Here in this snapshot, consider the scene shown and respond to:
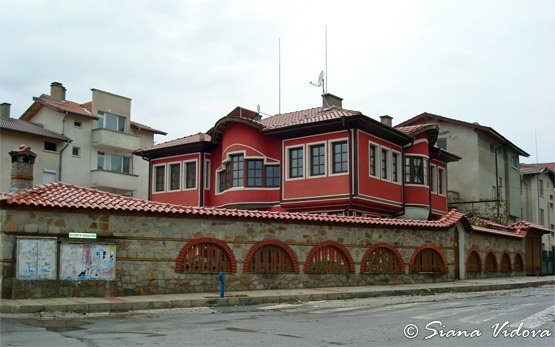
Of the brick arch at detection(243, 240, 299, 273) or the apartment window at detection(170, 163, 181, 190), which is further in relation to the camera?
the apartment window at detection(170, 163, 181, 190)

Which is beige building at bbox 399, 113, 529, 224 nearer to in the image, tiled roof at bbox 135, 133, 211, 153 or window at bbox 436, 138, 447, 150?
window at bbox 436, 138, 447, 150

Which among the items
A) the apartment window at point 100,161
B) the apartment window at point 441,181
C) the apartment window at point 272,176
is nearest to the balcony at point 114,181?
the apartment window at point 100,161

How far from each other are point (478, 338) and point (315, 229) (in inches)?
478

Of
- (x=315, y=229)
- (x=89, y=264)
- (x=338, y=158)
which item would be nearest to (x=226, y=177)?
(x=338, y=158)

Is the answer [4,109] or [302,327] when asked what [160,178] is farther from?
[302,327]

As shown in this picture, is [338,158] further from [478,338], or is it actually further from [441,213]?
[478,338]

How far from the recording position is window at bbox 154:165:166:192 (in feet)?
122

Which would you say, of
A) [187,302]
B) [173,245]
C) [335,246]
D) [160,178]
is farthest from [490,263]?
[187,302]

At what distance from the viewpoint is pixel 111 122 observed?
A: 46656mm

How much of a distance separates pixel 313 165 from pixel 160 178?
11.1 metres

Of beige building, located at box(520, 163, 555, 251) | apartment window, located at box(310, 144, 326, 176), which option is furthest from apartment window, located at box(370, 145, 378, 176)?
beige building, located at box(520, 163, 555, 251)

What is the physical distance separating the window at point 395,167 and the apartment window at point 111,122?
74.4 feet

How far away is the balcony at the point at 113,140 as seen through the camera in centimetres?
4478

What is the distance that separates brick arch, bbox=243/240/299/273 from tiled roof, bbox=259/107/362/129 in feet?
30.0
